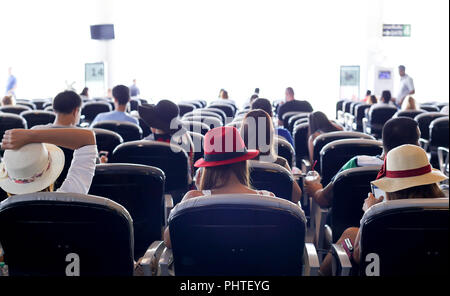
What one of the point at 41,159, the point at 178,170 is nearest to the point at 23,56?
the point at 178,170

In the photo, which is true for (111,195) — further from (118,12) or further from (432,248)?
(118,12)

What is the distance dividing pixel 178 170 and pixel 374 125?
634cm

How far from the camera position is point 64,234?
6.95 ft

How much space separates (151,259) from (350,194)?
1.18 metres

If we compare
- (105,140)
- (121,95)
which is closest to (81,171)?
(105,140)

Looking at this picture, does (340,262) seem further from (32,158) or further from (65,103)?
(65,103)

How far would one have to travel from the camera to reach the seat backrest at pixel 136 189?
115 inches

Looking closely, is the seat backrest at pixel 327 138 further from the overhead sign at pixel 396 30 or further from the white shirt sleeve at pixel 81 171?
the overhead sign at pixel 396 30

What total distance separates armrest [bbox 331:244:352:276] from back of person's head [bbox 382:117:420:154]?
0.83m

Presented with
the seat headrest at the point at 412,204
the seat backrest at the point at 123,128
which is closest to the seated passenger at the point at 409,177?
the seat headrest at the point at 412,204

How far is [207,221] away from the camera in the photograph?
203cm

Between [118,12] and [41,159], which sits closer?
[41,159]

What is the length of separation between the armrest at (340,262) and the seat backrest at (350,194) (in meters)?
0.45
